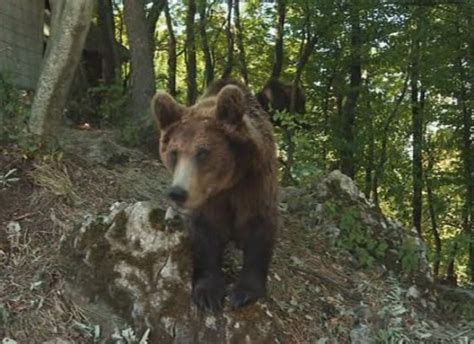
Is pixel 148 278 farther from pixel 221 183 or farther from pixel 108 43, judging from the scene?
pixel 108 43

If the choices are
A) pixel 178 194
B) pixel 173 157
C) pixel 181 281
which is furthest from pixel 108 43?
pixel 178 194

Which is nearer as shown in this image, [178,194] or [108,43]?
[178,194]

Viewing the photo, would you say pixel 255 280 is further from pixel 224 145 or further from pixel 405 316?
pixel 405 316

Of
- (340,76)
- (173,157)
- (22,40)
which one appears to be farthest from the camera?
(340,76)

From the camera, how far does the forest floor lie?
4160mm

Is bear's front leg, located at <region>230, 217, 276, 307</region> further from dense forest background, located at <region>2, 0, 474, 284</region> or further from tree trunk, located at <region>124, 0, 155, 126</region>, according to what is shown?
tree trunk, located at <region>124, 0, 155, 126</region>

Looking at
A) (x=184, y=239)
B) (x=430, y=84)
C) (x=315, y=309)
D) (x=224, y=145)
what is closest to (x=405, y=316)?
(x=315, y=309)

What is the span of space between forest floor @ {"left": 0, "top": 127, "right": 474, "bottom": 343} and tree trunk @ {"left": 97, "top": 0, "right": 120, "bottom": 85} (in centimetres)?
440

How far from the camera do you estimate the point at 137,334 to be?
4012 mm

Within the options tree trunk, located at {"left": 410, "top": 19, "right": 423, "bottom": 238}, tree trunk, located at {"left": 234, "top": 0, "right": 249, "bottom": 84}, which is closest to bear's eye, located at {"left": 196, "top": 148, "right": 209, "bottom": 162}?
tree trunk, located at {"left": 234, "top": 0, "right": 249, "bottom": 84}

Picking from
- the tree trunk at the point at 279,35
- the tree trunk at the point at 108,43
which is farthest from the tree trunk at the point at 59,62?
the tree trunk at the point at 279,35

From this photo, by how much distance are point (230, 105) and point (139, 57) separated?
412 cm

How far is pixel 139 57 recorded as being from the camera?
7.53 m

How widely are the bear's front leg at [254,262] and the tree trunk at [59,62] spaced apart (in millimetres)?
2288
